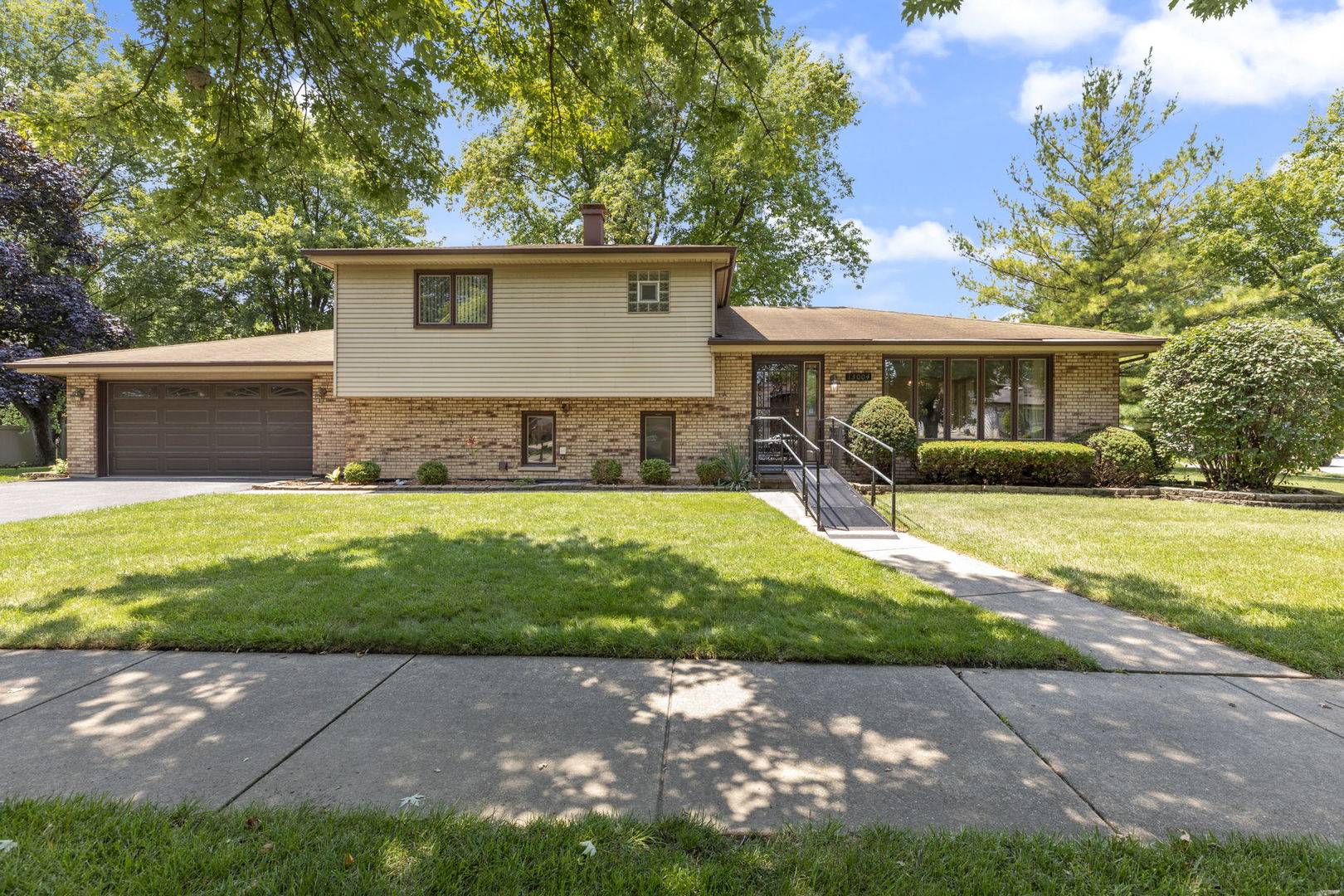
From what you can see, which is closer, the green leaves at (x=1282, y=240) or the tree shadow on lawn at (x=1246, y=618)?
the tree shadow on lawn at (x=1246, y=618)

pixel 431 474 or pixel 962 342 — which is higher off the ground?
pixel 962 342

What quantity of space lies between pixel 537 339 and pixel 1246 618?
1178 cm

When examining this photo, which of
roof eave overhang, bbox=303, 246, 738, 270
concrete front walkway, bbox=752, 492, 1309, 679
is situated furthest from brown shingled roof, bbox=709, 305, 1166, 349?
concrete front walkway, bbox=752, 492, 1309, 679

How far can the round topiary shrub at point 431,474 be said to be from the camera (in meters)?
12.6

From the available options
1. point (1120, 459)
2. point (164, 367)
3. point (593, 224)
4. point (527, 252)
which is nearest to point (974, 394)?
point (1120, 459)

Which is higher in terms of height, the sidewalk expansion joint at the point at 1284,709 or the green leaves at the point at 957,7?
the green leaves at the point at 957,7

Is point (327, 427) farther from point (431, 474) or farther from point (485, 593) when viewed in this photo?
point (485, 593)

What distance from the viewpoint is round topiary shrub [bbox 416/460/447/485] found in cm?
1256

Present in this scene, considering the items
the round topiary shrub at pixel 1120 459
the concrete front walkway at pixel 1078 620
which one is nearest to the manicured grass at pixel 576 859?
the concrete front walkway at pixel 1078 620

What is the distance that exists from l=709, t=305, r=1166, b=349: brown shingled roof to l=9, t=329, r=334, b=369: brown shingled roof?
1003cm

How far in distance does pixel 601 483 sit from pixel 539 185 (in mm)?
14002

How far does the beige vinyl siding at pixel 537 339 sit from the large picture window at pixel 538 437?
87cm

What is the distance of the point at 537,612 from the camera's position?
4113 mm

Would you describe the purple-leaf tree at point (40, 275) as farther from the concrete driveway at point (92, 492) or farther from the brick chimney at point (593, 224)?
the brick chimney at point (593, 224)
